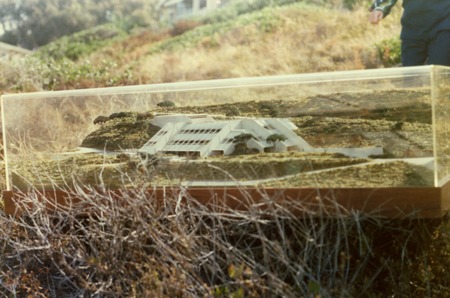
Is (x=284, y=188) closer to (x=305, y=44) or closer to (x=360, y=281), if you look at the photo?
(x=360, y=281)

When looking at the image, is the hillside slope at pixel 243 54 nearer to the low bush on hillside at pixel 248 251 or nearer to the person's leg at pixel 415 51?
the person's leg at pixel 415 51

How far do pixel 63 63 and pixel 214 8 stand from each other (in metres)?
8.55

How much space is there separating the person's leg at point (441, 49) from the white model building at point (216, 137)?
7.07ft

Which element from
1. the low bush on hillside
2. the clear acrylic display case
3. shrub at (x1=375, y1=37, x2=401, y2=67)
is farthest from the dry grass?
the low bush on hillside

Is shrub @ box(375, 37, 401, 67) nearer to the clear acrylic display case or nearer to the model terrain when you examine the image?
the clear acrylic display case

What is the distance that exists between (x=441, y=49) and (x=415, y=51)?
0.23 metres

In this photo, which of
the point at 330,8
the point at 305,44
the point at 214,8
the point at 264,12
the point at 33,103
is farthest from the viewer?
the point at 214,8

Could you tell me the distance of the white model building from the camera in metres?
3.94

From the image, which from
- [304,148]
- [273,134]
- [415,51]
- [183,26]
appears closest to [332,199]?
[304,148]

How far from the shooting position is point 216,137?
4.12 metres

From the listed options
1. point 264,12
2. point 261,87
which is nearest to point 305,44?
point 264,12

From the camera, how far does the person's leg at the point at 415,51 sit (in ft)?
19.5

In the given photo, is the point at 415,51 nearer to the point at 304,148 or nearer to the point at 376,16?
the point at 376,16

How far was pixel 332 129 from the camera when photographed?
391 cm
